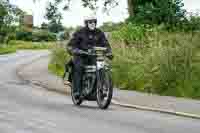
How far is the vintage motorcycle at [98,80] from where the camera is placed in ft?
46.3

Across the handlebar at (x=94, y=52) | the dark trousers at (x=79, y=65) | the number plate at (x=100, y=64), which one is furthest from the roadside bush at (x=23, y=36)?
the number plate at (x=100, y=64)

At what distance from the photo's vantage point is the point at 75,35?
48.8 feet

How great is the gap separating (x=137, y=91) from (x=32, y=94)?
2777 mm

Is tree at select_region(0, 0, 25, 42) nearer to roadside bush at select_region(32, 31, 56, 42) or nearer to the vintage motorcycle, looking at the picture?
roadside bush at select_region(32, 31, 56, 42)

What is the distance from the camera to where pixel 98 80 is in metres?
14.3

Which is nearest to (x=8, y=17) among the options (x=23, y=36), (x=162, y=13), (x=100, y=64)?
(x=23, y=36)

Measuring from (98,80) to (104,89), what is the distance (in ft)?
0.82

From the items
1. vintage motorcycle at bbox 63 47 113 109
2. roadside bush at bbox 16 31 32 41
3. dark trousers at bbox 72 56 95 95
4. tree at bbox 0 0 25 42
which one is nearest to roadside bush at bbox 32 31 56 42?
roadside bush at bbox 16 31 32 41

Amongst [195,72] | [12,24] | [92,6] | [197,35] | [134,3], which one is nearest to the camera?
[195,72]

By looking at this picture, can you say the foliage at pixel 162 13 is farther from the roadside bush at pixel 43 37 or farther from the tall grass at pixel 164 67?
the roadside bush at pixel 43 37

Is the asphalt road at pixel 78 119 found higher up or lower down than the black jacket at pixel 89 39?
lower down

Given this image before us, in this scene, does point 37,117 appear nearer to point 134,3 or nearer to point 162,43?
point 162,43

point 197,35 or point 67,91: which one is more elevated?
point 197,35

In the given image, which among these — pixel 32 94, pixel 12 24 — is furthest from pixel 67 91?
pixel 12 24
